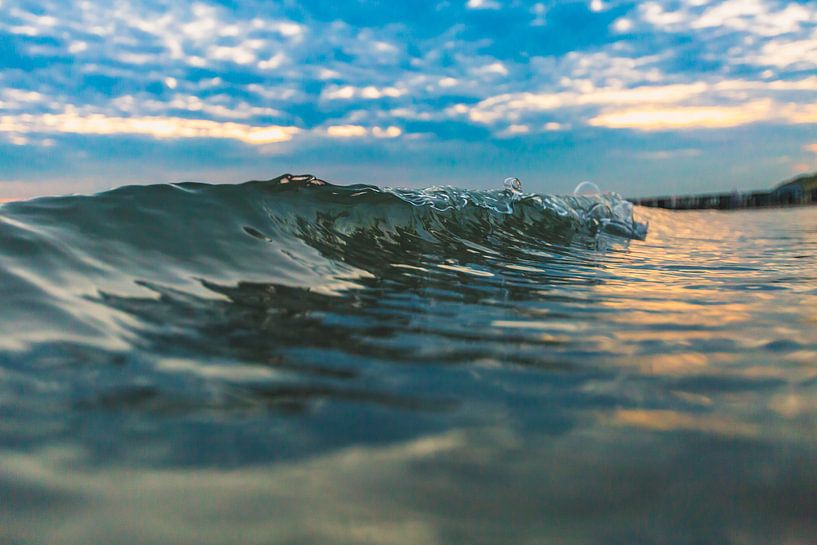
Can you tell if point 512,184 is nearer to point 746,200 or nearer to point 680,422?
point 680,422

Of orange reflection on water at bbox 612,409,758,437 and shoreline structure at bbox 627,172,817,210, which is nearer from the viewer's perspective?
orange reflection on water at bbox 612,409,758,437

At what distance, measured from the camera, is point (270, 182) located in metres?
6.47

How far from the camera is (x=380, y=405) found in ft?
5.45

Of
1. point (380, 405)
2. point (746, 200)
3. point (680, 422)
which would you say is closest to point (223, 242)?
point (380, 405)

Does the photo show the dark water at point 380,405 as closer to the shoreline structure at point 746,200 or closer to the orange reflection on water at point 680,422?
the orange reflection on water at point 680,422

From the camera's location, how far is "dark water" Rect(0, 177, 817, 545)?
45.6 inches

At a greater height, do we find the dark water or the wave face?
the wave face

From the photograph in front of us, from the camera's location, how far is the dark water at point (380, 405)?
1158mm

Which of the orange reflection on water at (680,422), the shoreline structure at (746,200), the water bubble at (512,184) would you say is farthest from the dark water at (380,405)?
the shoreline structure at (746,200)

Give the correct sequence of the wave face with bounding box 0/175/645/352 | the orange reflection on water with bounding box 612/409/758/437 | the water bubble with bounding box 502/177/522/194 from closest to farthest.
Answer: the orange reflection on water with bounding box 612/409/758/437
the wave face with bounding box 0/175/645/352
the water bubble with bounding box 502/177/522/194

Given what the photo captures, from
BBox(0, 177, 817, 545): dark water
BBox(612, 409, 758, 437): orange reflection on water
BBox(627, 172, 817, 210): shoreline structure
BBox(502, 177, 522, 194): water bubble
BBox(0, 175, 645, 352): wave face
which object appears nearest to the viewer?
BBox(0, 177, 817, 545): dark water

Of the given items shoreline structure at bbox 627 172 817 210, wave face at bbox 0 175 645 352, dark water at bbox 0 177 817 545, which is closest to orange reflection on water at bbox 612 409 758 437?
dark water at bbox 0 177 817 545

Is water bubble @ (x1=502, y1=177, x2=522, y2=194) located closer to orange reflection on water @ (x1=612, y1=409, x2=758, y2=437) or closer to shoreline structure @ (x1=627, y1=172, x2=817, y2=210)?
orange reflection on water @ (x1=612, y1=409, x2=758, y2=437)

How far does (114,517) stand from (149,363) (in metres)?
0.89
